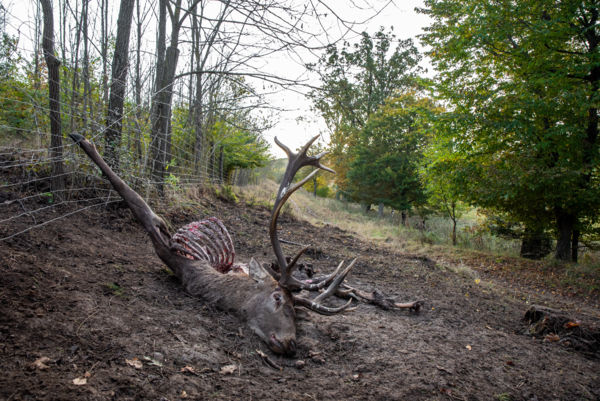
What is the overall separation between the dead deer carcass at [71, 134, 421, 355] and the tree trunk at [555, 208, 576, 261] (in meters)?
7.27

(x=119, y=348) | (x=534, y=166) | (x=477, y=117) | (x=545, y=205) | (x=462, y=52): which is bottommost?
(x=119, y=348)

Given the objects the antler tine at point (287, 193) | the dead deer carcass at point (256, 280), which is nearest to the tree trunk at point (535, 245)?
the dead deer carcass at point (256, 280)

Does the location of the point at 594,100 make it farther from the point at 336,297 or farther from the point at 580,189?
the point at 336,297

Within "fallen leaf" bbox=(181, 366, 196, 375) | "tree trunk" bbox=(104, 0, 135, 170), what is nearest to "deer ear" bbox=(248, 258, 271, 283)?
"fallen leaf" bbox=(181, 366, 196, 375)

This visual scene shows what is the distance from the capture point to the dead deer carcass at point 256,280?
2508 mm

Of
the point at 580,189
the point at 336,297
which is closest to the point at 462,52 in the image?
the point at 580,189

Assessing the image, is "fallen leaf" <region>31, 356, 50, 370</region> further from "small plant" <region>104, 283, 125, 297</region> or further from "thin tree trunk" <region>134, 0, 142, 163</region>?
"thin tree trunk" <region>134, 0, 142, 163</region>

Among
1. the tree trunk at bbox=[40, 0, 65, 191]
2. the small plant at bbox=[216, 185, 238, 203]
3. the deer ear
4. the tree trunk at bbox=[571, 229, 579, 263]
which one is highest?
the tree trunk at bbox=[40, 0, 65, 191]

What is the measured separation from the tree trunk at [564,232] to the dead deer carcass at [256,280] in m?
7.27

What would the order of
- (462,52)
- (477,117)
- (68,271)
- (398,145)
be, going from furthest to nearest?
(398,145) < (462,52) < (477,117) < (68,271)

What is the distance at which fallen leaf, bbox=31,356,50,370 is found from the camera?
150cm

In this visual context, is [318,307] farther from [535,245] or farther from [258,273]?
[535,245]

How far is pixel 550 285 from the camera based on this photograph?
689 cm

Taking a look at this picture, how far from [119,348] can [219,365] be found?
23.8 inches
